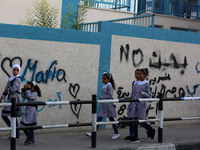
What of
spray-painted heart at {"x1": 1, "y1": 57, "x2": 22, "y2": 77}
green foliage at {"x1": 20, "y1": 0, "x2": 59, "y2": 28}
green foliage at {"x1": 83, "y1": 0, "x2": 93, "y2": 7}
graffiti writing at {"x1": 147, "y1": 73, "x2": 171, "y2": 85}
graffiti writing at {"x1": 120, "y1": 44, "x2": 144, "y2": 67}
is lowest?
graffiti writing at {"x1": 147, "y1": 73, "x2": 171, "y2": 85}

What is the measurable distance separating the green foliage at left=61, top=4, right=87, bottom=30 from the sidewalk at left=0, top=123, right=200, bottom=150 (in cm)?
554

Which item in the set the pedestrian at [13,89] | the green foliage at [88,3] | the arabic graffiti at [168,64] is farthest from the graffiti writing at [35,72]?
the green foliage at [88,3]

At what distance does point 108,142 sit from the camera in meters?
7.63

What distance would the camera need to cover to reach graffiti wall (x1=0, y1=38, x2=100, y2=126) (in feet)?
26.8

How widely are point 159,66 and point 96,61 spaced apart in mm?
1899

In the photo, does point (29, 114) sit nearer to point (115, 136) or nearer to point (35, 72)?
point (35, 72)

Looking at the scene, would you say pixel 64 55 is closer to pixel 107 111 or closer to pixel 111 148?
pixel 107 111

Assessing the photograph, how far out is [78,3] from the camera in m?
15.2

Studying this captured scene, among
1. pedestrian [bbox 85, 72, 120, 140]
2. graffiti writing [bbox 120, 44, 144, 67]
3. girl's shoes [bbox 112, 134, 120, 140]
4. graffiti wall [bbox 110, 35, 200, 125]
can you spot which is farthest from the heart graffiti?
graffiti writing [bbox 120, 44, 144, 67]

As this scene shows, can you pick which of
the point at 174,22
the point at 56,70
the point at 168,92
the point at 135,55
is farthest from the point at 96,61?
the point at 174,22

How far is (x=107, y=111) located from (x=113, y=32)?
2.16 meters

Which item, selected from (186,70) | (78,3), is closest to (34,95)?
(186,70)

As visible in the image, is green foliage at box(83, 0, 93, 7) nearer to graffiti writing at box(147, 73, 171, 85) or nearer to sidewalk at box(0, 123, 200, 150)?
graffiti writing at box(147, 73, 171, 85)

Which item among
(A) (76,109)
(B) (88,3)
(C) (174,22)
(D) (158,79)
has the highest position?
(B) (88,3)
